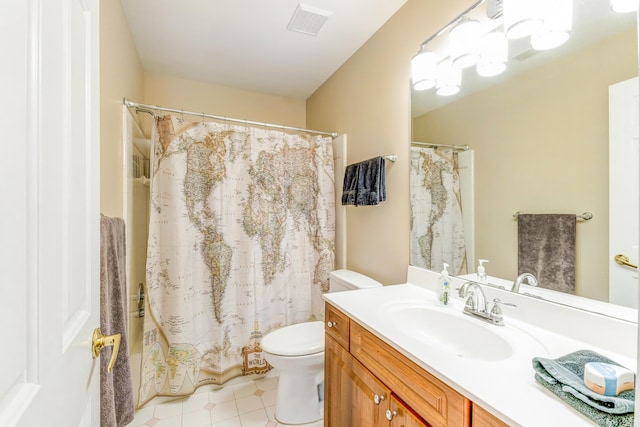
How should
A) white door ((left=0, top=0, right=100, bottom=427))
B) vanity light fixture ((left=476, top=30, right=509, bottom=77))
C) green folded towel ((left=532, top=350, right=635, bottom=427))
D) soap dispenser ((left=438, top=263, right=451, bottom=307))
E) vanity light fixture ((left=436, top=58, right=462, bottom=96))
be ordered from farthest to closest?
vanity light fixture ((left=436, top=58, right=462, bottom=96)), soap dispenser ((left=438, top=263, right=451, bottom=307)), vanity light fixture ((left=476, top=30, right=509, bottom=77)), green folded towel ((left=532, top=350, right=635, bottom=427)), white door ((left=0, top=0, right=100, bottom=427))

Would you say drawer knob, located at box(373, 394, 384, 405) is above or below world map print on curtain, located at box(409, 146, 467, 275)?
below

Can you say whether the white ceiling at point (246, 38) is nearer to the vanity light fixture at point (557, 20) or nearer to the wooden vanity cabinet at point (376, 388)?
the vanity light fixture at point (557, 20)

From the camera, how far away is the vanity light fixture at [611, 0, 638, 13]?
85cm

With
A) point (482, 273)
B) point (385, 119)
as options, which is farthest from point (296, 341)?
point (385, 119)

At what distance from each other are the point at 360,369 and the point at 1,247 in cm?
111

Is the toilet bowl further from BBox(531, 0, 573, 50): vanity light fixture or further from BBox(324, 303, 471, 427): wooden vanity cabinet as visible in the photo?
BBox(531, 0, 573, 50): vanity light fixture

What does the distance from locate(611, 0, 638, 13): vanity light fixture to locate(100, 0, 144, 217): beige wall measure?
1916mm

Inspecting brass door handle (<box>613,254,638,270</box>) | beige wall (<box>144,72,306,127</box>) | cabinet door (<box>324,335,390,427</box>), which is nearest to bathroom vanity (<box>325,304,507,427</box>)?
cabinet door (<box>324,335,390,427</box>)

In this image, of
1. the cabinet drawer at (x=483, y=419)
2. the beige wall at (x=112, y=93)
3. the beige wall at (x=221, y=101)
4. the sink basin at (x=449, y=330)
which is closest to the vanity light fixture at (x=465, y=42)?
the sink basin at (x=449, y=330)

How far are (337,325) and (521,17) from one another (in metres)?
1.39

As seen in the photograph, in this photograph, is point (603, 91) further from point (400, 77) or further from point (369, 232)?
point (369, 232)

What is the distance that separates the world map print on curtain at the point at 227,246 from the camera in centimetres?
185

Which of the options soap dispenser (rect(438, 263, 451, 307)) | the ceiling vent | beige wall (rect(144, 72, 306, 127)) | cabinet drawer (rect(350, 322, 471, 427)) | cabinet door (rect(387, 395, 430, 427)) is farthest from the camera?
beige wall (rect(144, 72, 306, 127))

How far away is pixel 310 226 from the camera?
232 cm
